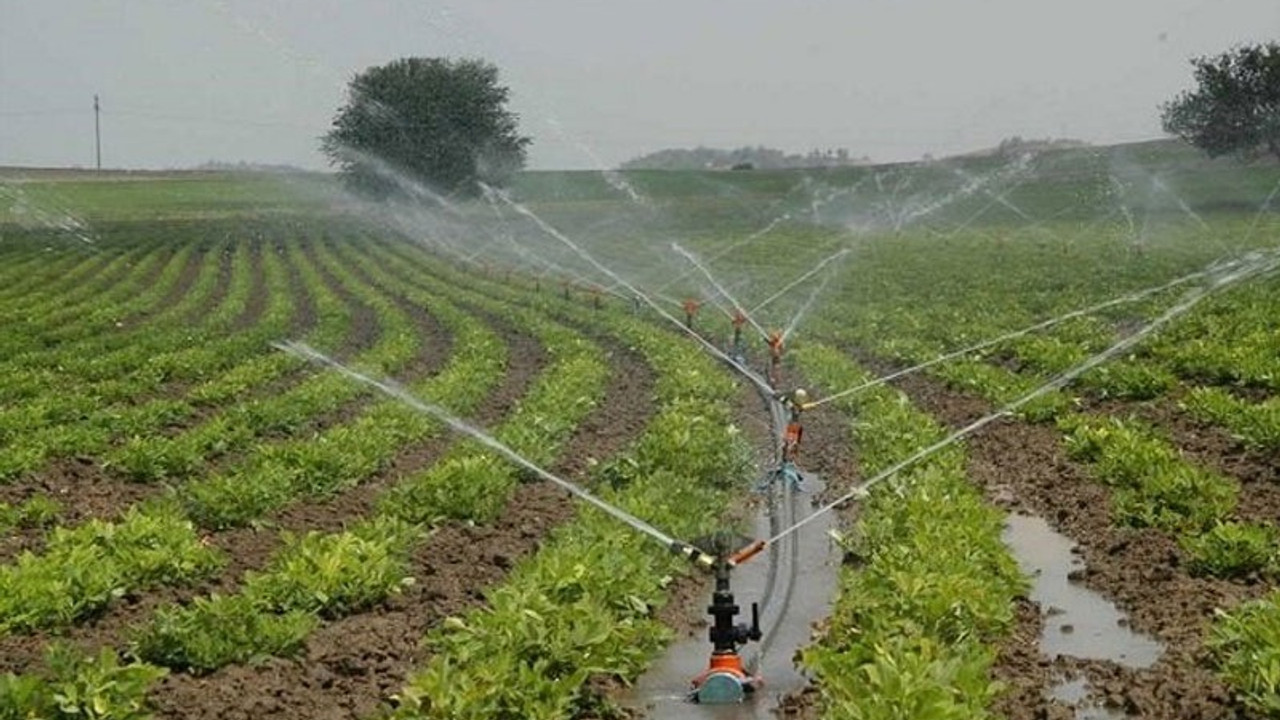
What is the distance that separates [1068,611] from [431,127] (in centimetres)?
5939

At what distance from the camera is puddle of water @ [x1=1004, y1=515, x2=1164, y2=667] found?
8.05 m

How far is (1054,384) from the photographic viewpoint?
1678 centimetres

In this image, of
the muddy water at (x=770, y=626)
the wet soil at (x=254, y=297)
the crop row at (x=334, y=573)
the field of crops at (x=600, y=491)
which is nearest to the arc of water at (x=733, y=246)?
the field of crops at (x=600, y=491)

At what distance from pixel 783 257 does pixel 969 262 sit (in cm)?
718

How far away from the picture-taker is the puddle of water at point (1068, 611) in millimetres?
8047

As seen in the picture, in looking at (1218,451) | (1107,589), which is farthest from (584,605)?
(1218,451)

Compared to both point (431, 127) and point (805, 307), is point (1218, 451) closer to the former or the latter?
point (805, 307)

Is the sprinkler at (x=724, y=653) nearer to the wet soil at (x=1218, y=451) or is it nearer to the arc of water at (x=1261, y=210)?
the wet soil at (x=1218, y=451)

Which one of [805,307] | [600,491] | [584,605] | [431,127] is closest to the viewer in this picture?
[584,605]

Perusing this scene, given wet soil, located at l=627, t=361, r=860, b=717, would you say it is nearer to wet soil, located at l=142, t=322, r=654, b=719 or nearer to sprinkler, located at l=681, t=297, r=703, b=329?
wet soil, located at l=142, t=322, r=654, b=719

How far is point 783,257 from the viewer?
45844 mm

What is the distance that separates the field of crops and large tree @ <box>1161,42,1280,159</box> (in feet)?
125

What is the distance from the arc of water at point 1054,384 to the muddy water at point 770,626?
0.19 m

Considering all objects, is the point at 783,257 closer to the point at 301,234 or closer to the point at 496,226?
the point at 496,226
